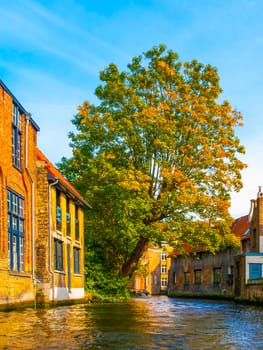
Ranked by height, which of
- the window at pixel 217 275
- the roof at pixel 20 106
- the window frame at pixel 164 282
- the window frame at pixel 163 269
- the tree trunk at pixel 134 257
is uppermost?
the roof at pixel 20 106

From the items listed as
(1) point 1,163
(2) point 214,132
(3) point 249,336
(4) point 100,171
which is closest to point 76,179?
(4) point 100,171

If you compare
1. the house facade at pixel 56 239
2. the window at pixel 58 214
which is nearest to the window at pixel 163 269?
the house facade at pixel 56 239

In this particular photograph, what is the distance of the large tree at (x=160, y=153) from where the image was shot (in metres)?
32.9

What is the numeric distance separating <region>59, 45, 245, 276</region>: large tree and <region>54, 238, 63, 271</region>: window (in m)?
5.04

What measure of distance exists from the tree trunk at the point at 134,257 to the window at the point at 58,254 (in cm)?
776

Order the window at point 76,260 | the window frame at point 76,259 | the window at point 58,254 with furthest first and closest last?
the window at point 76,260
the window frame at point 76,259
the window at point 58,254

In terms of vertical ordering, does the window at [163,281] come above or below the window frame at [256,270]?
below

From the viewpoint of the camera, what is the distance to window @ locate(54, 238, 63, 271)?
89.2 feet

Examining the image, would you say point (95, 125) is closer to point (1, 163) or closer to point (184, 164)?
point (184, 164)

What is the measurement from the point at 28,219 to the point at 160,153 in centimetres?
1145

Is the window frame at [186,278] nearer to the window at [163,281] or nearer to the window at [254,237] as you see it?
the window at [254,237]

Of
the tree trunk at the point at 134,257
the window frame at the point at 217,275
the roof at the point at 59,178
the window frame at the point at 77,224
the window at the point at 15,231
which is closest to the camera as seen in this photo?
the window at the point at 15,231

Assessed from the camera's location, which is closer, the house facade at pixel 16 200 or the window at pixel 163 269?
the house facade at pixel 16 200

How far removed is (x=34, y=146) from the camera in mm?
26438
